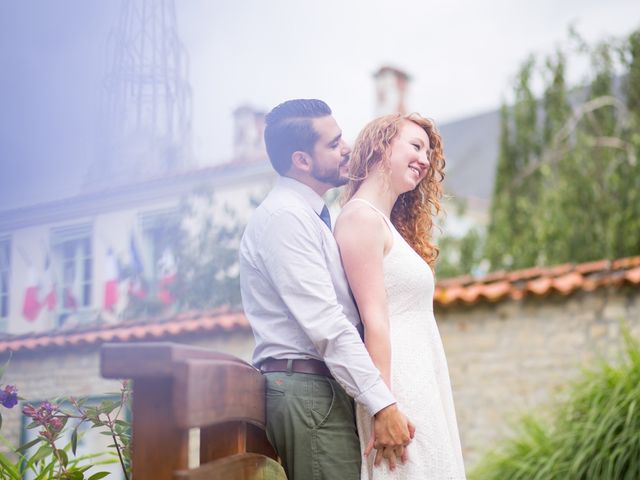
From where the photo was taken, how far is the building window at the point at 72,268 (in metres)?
1.80

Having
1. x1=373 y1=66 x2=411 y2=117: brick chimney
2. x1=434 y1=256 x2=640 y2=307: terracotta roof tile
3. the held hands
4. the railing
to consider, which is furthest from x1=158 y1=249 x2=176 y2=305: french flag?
x1=373 y1=66 x2=411 y2=117: brick chimney

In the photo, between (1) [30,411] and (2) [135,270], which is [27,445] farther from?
(2) [135,270]

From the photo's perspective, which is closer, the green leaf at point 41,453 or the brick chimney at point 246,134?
the green leaf at point 41,453

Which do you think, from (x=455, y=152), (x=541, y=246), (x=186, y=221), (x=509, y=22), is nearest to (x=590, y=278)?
(x=541, y=246)

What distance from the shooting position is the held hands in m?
1.63

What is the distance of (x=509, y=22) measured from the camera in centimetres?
1358

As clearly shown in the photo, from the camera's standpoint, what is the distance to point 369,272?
174 cm

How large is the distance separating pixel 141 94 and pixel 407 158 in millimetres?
629

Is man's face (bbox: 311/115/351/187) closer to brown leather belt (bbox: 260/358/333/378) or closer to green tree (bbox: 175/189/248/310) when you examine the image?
brown leather belt (bbox: 260/358/333/378)

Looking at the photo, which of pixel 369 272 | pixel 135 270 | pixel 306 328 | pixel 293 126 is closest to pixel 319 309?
pixel 306 328

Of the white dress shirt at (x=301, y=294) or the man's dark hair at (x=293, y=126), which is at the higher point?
the man's dark hair at (x=293, y=126)

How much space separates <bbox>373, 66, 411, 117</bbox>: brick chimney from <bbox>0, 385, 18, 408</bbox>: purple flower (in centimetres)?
1580

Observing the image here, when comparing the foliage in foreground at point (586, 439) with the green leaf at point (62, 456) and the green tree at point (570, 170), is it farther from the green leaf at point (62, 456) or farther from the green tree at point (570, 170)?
the green tree at point (570, 170)

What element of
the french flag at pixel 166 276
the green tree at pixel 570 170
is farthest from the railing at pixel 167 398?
the green tree at pixel 570 170
